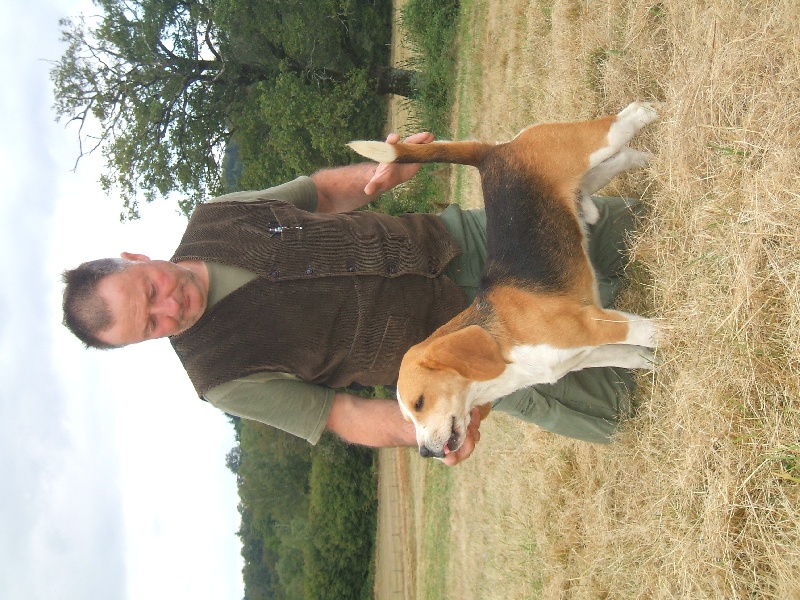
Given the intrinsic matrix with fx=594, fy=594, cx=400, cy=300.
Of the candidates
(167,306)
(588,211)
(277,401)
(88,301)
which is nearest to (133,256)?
(88,301)

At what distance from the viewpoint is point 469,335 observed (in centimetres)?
357

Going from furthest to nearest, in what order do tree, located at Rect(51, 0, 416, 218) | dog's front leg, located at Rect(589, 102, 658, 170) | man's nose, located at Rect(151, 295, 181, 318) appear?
tree, located at Rect(51, 0, 416, 218), dog's front leg, located at Rect(589, 102, 658, 170), man's nose, located at Rect(151, 295, 181, 318)

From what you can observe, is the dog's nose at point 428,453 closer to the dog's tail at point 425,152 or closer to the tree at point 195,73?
Result: the dog's tail at point 425,152

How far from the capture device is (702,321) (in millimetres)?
3285

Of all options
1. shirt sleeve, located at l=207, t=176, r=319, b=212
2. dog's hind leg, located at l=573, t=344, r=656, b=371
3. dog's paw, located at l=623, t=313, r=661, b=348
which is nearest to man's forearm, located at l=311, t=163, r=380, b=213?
shirt sleeve, located at l=207, t=176, r=319, b=212

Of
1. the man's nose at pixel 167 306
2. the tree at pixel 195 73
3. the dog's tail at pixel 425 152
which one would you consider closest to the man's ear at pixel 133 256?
Result: the man's nose at pixel 167 306

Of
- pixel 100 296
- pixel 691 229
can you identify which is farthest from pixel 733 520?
pixel 100 296

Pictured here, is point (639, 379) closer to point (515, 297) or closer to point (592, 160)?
point (515, 297)

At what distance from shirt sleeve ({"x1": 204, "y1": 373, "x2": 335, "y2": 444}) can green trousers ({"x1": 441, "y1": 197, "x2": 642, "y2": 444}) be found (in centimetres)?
129

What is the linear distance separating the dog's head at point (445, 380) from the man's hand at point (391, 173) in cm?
142

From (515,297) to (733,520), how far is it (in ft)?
5.42

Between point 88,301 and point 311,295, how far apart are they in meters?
1.45

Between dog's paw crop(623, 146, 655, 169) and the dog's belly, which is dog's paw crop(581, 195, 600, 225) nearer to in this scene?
dog's paw crop(623, 146, 655, 169)

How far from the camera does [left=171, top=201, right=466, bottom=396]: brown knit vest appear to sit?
3848 millimetres
